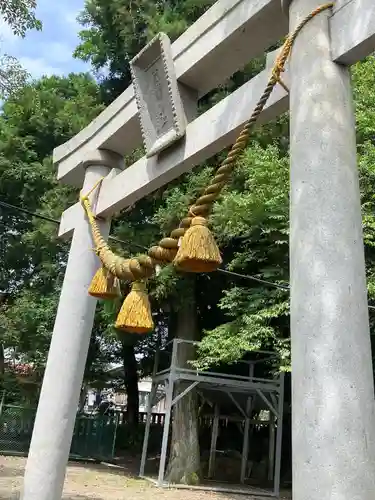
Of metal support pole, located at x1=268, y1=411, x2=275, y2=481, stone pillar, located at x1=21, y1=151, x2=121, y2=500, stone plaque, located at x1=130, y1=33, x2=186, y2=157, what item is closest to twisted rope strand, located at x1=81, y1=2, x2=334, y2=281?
stone plaque, located at x1=130, y1=33, x2=186, y2=157

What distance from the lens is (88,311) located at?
4340mm

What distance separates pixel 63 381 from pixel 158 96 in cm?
219

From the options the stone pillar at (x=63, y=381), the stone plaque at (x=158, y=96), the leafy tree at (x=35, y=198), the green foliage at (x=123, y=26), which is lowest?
the stone pillar at (x=63, y=381)

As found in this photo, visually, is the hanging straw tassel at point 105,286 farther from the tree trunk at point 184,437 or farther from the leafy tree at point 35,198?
the leafy tree at point 35,198

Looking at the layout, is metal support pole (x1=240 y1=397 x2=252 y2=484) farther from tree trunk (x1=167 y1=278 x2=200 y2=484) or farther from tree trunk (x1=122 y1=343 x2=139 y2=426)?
tree trunk (x1=122 y1=343 x2=139 y2=426)

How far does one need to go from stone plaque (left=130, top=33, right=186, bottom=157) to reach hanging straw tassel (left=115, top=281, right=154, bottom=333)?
1.13 metres

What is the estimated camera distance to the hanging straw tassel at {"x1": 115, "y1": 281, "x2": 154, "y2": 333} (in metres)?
2.92

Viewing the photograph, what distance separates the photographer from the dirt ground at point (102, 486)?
27.4 ft

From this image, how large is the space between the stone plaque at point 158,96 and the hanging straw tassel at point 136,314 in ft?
3.70

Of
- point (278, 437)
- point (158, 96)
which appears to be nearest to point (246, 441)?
point (278, 437)

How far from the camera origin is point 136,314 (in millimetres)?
2947

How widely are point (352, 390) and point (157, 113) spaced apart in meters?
2.46

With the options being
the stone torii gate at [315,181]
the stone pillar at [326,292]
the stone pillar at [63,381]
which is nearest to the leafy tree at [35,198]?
the stone pillar at [63,381]

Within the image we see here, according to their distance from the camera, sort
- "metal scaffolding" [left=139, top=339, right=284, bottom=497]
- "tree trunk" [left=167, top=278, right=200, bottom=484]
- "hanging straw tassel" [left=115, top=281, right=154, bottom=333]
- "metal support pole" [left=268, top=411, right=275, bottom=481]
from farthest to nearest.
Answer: "metal support pole" [left=268, top=411, right=275, bottom=481] → "tree trunk" [left=167, top=278, right=200, bottom=484] → "metal scaffolding" [left=139, top=339, right=284, bottom=497] → "hanging straw tassel" [left=115, top=281, right=154, bottom=333]
